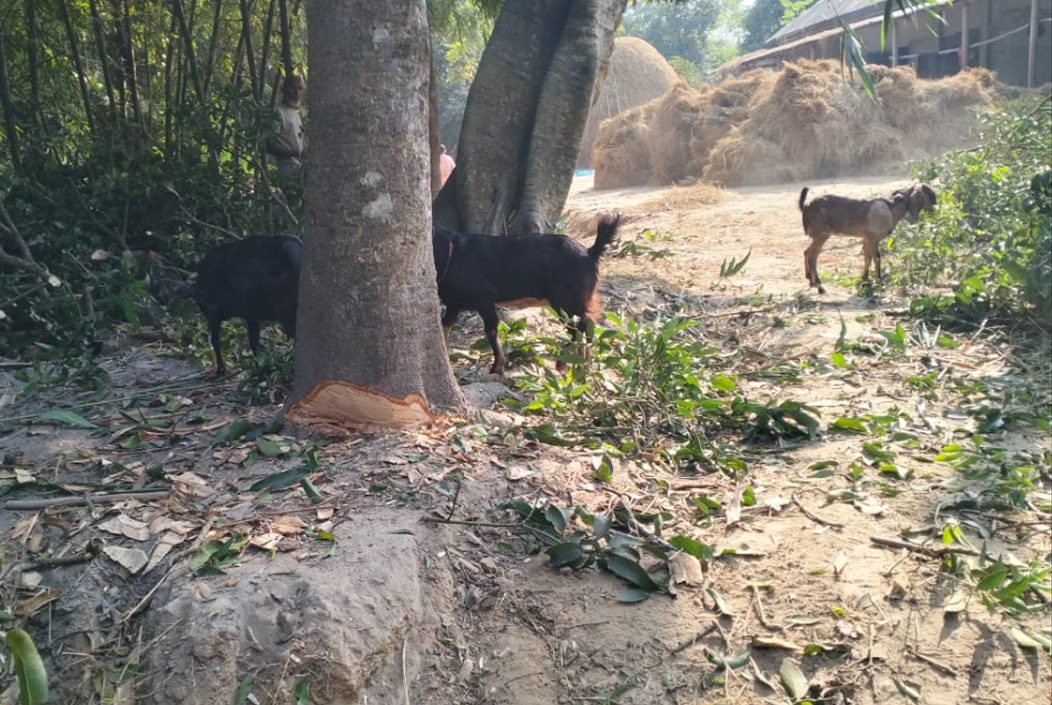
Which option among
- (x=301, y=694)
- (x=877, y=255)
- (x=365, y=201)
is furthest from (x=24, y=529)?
(x=877, y=255)

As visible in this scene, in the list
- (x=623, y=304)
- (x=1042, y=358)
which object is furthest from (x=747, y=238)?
(x=1042, y=358)

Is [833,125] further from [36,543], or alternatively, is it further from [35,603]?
[35,603]

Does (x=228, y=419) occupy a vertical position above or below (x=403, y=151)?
below

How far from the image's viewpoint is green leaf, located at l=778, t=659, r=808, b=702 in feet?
10.5

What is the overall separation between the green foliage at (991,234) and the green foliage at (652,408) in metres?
2.93

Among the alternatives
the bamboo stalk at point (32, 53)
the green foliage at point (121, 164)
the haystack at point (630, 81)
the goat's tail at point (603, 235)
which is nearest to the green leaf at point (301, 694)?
the goat's tail at point (603, 235)

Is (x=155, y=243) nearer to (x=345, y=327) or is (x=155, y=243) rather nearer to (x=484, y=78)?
(x=484, y=78)

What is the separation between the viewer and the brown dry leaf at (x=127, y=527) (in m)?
3.38

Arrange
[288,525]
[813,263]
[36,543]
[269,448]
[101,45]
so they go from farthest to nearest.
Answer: [813,263], [101,45], [269,448], [288,525], [36,543]

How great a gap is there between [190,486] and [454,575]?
1.16m

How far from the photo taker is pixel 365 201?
4031mm

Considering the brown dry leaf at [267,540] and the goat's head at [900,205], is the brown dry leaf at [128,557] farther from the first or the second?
the goat's head at [900,205]

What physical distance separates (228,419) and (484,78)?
13.8 ft

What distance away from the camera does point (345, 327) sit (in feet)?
13.5
